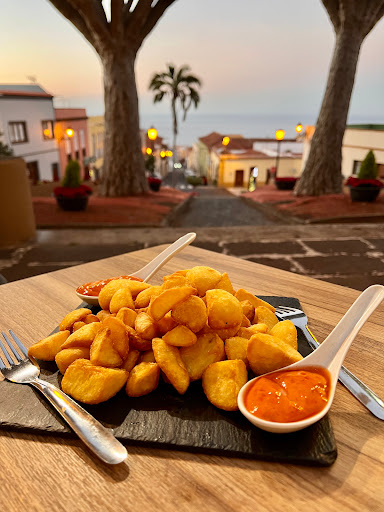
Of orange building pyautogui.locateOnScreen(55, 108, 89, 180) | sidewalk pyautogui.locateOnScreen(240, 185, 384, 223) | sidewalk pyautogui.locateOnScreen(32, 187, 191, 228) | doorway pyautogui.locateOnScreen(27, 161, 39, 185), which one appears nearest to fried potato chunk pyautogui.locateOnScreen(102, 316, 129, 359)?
sidewalk pyautogui.locateOnScreen(32, 187, 191, 228)

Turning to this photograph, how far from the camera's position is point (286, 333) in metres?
0.82

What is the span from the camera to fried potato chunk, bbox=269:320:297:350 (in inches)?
31.9

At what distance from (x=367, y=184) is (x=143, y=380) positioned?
7.23 m

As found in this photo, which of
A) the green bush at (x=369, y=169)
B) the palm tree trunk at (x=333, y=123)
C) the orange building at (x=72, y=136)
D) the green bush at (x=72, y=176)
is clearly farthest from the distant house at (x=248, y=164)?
the green bush at (x=72, y=176)

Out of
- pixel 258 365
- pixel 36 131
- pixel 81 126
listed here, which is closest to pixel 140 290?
pixel 258 365

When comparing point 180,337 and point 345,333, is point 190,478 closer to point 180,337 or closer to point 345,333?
point 180,337

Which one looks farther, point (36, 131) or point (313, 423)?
point (36, 131)

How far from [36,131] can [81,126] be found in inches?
197

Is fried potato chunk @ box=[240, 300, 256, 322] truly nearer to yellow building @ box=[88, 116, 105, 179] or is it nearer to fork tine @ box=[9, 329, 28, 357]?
fork tine @ box=[9, 329, 28, 357]

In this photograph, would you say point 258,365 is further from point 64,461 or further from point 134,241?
point 134,241

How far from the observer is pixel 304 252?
3340 millimetres

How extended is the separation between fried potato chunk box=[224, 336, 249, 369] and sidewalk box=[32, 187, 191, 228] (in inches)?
192

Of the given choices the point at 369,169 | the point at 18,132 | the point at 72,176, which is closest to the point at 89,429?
the point at 72,176

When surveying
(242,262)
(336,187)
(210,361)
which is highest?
(210,361)
